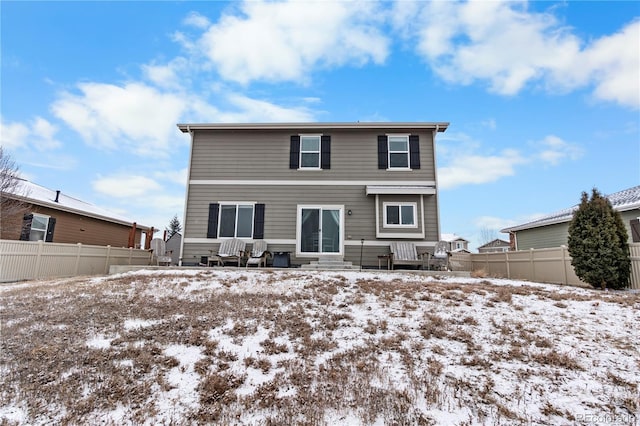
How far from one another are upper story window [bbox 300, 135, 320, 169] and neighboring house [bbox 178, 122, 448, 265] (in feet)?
0.13

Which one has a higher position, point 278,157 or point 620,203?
point 278,157

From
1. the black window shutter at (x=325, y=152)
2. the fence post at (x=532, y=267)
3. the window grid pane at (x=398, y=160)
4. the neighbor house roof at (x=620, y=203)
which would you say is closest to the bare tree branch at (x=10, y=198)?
the black window shutter at (x=325, y=152)

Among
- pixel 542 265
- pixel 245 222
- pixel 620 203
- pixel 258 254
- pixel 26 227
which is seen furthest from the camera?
pixel 26 227

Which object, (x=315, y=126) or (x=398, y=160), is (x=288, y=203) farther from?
(x=398, y=160)

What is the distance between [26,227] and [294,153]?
37.8ft

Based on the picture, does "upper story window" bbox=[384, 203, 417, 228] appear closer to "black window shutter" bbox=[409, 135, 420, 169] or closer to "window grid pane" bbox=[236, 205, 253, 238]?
"black window shutter" bbox=[409, 135, 420, 169]

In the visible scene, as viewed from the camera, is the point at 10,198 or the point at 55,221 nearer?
the point at 10,198

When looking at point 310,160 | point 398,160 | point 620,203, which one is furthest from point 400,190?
point 620,203

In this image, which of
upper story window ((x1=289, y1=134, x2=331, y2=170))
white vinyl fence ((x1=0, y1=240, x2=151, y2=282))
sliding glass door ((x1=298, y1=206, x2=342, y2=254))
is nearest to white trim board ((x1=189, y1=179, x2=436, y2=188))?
upper story window ((x1=289, y1=134, x2=331, y2=170))

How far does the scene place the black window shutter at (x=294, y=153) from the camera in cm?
1210

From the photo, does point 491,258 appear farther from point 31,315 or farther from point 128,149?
point 128,149

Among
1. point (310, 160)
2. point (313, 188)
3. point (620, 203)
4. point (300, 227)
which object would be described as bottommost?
point (300, 227)

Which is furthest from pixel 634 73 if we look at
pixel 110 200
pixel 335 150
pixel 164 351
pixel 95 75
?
pixel 110 200

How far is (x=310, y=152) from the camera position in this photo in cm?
1224
